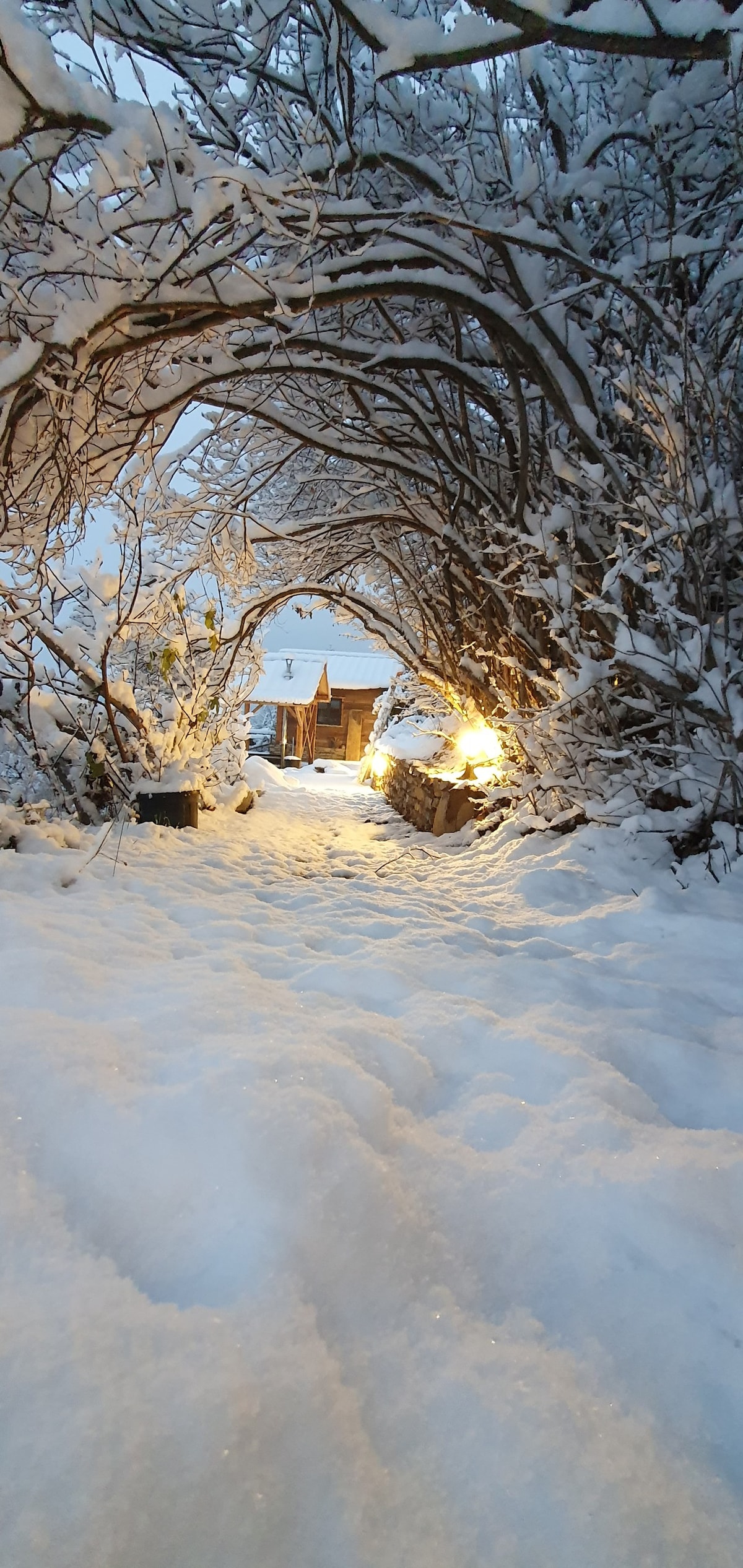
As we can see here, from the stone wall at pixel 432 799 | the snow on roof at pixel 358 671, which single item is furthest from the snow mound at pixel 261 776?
the snow on roof at pixel 358 671

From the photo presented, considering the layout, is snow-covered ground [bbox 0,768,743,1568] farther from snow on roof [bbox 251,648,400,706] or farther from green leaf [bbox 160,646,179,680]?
snow on roof [bbox 251,648,400,706]

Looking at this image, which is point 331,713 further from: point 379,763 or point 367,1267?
point 367,1267

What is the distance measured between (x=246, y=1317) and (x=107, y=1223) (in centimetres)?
29

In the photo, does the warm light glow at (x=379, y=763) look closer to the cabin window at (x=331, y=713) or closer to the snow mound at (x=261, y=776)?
the snow mound at (x=261, y=776)

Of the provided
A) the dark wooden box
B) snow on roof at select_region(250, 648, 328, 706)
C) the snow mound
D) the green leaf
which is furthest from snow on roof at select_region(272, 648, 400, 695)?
the dark wooden box

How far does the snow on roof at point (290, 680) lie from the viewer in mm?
22581

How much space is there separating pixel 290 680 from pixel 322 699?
6.87ft

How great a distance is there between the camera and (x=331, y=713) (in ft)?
88.9

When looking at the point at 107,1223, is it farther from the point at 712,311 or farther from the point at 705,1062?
the point at 712,311

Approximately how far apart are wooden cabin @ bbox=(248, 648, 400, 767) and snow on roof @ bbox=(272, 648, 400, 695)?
0.03 m

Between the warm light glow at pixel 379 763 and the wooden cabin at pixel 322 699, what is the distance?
22.7 feet

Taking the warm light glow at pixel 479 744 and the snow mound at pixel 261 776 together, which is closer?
the warm light glow at pixel 479 744

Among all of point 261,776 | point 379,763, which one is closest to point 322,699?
point 379,763

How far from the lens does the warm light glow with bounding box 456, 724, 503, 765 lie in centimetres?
583
